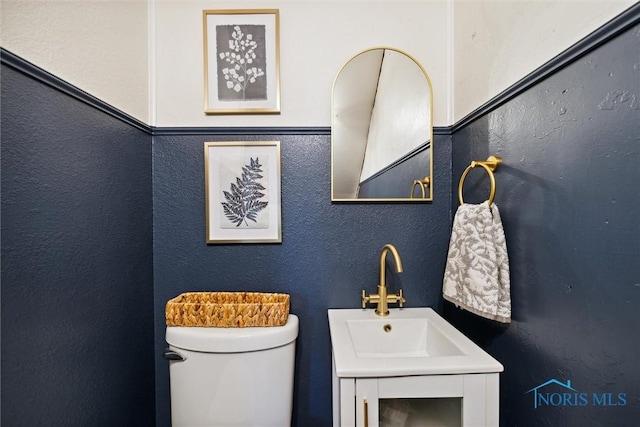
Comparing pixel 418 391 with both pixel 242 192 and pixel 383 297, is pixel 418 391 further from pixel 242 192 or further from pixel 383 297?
pixel 242 192

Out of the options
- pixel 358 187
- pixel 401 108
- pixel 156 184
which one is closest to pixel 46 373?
pixel 156 184

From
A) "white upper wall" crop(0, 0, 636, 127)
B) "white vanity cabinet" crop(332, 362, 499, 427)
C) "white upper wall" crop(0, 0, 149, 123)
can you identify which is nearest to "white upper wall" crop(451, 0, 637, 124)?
"white upper wall" crop(0, 0, 636, 127)

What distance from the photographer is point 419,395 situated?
32.4 inches

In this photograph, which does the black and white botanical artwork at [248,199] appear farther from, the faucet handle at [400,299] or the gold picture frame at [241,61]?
the faucet handle at [400,299]

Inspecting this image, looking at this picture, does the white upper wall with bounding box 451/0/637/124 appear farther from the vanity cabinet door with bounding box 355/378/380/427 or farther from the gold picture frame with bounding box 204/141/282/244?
the vanity cabinet door with bounding box 355/378/380/427

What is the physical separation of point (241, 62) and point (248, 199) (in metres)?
0.56

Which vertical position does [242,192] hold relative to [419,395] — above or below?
above

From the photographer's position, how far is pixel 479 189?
1086mm

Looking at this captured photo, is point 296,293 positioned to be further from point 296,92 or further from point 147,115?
point 147,115

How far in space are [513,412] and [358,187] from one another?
87 cm

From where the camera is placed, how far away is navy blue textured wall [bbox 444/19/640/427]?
583mm

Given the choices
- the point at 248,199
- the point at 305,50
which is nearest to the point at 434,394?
the point at 248,199

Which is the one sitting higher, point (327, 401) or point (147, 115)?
point (147, 115)

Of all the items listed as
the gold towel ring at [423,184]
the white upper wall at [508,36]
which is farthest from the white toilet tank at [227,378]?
the white upper wall at [508,36]
